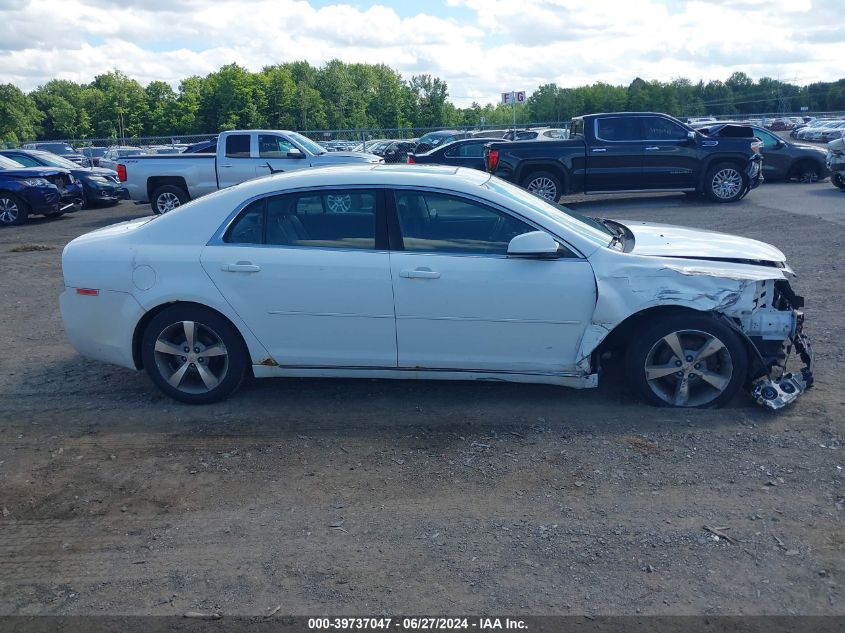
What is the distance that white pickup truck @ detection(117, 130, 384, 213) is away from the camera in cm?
1691

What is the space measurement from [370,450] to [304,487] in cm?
56

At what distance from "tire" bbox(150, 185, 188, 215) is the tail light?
661 cm

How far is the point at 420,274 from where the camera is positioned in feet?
16.7

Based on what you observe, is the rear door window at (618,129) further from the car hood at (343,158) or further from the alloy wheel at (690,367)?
the alloy wheel at (690,367)

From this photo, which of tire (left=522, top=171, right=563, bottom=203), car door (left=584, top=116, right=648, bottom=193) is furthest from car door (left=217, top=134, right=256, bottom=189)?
car door (left=584, top=116, right=648, bottom=193)

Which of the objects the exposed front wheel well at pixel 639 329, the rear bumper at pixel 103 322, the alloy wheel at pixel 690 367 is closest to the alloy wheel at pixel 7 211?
the rear bumper at pixel 103 322

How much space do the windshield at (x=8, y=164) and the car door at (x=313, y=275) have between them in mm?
14843

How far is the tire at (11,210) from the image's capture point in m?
17.0

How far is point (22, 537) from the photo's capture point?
3.98 m

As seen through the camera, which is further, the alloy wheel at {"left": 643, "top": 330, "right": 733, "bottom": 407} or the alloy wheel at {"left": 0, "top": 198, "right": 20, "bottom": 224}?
the alloy wheel at {"left": 0, "top": 198, "right": 20, "bottom": 224}

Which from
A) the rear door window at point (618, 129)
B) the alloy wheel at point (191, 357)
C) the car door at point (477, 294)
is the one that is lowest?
the alloy wheel at point (191, 357)

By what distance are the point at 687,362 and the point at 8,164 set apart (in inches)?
684

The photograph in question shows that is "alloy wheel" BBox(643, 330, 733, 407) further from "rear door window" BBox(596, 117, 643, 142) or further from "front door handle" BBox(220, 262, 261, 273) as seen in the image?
"rear door window" BBox(596, 117, 643, 142)

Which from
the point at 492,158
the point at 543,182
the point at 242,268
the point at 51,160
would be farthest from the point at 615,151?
the point at 51,160
